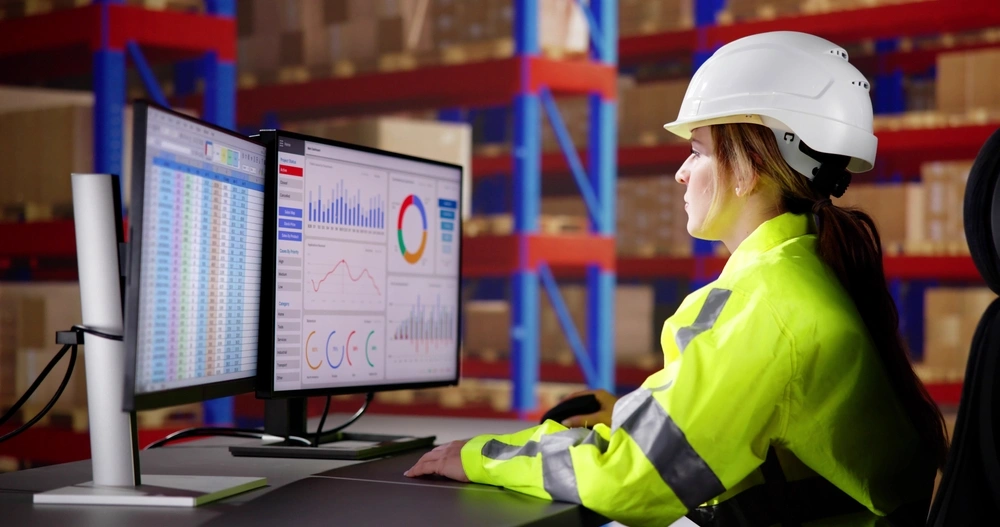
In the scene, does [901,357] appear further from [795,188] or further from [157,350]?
[157,350]

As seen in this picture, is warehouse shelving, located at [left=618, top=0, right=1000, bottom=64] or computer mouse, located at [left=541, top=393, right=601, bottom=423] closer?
computer mouse, located at [left=541, top=393, right=601, bottom=423]

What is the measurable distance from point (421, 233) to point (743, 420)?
1.04 meters

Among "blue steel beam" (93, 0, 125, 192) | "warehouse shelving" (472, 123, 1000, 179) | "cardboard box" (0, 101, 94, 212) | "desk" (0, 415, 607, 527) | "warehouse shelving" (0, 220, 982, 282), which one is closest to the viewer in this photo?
"desk" (0, 415, 607, 527)

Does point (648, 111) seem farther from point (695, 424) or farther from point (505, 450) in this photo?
point (695, 424)

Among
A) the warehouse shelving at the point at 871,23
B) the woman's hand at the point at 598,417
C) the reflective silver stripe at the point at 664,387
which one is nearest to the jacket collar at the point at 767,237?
the reflective silver stripe at the point at 664,387

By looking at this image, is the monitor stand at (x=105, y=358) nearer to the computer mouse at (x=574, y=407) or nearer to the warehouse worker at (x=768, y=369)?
the warehouse worker at (x=768, y=369)

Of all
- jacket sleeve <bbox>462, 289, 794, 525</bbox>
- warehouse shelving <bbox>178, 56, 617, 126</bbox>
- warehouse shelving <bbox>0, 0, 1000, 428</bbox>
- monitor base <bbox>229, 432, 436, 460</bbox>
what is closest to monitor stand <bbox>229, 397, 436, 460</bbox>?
monitor base <bbox>229, 432, 436, 460</bbox>

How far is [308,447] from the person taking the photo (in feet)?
7.21

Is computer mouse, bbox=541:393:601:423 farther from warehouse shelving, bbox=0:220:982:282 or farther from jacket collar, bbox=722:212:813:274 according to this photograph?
warehouse shelving, bbox=0:220:982:282

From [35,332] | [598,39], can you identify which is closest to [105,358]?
[35,332]

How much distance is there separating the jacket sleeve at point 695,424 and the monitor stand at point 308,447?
62cm

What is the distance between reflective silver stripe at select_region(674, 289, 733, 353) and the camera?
5.38 feet

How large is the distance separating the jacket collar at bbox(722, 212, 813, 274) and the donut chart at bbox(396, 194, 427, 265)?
78cm

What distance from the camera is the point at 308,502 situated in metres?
1.64
